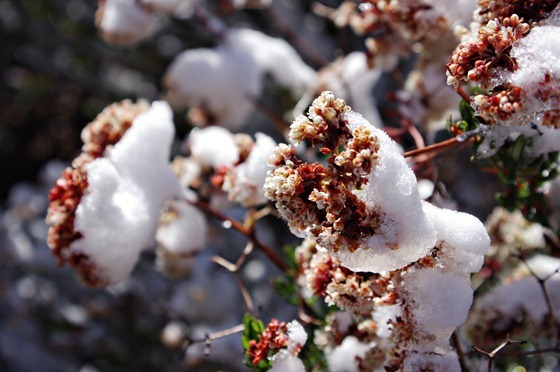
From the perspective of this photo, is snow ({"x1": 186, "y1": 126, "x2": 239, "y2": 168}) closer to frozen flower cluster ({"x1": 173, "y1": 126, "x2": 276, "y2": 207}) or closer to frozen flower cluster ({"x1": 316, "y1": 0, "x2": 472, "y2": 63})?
frozen flower cluster ({"x1": 173, "y1": 126, "x2": 276, "y2": 207})

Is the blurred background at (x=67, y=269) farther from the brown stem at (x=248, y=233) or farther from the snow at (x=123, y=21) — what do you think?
the snow at (x=123, y=21)

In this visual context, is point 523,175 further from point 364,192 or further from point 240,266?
point 240,266

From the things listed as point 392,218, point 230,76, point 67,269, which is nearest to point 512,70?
point 392,218

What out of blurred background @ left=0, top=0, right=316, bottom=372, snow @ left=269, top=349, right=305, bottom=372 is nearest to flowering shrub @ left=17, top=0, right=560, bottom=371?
snow @ left=269, top=349, right=305, bottom=372

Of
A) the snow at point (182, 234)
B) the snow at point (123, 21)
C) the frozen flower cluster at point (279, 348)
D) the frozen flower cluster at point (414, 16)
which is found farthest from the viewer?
the snow at point (123, 21)

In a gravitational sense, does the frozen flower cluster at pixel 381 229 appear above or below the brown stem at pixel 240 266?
above

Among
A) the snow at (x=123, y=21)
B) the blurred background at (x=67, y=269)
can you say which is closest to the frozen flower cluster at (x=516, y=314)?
the blurred background at (x=67, y=269)

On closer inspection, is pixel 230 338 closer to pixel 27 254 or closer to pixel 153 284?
pixel 153 284
